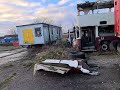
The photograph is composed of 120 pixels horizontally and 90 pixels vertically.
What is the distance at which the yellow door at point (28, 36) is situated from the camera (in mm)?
26172

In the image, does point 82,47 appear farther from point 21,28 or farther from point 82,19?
point 21,28

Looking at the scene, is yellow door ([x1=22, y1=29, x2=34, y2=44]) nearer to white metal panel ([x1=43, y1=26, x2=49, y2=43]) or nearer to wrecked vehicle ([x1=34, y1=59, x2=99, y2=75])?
white metal panel ([x1=43, y1=26, x2=49, y2=43])

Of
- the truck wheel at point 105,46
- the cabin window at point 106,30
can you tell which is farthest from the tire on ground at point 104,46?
the cabin window at point 106,30

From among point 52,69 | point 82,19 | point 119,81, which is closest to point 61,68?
point 52,69

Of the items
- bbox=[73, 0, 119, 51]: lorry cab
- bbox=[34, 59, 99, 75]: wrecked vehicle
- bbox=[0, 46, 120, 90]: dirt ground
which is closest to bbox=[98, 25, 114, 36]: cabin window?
bbox=[73, 0, 119, 51]: lorry cab

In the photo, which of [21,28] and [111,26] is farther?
[21,28]

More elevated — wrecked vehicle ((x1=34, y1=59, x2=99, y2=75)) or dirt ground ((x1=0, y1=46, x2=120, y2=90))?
wrecked vehicle ((x1=34, y1=59, x2=99, y2=75))

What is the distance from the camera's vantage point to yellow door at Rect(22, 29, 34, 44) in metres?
26.2

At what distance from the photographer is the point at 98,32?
1791 cm

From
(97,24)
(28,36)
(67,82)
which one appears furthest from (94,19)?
(28,36)

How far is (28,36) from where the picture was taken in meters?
26.4

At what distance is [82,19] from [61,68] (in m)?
8.86

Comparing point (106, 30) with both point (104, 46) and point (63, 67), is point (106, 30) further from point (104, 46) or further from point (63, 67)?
point (63, 67)

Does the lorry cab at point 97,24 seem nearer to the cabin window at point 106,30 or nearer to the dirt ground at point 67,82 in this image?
the cabin window at point 106,30
